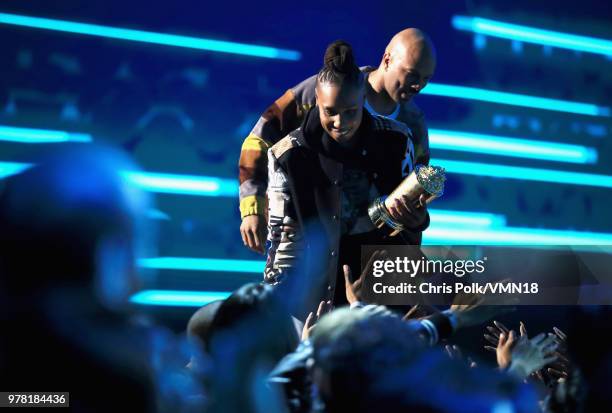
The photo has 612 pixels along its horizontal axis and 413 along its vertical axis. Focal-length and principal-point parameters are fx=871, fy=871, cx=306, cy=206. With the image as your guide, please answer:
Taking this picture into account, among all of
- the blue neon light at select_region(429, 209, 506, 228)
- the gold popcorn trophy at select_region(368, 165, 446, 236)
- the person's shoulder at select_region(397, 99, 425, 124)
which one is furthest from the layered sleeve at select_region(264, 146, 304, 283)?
the blue neon light at select_region(429, 209, 506, 228)

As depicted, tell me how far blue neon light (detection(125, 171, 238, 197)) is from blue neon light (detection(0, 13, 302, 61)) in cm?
56

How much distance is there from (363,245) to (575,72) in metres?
2.39

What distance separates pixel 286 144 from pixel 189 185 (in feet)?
3.79

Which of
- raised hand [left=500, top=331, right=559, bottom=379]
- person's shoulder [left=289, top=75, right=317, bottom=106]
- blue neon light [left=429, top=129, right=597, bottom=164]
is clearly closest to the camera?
raised hand [left=500, top=331, right=559, bottom=379]

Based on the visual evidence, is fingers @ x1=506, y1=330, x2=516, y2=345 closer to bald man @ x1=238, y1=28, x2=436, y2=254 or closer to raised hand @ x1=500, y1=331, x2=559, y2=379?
raised hand @ x1=500, y1=331, x2=559, y2=379

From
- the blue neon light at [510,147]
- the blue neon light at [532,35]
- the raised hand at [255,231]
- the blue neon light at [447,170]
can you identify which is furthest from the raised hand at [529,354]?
the blue neon light at [532,35]

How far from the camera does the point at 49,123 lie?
11.8 feet

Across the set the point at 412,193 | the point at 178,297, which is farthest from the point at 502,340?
the point at 178,297

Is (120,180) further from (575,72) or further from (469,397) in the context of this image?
(575,72)

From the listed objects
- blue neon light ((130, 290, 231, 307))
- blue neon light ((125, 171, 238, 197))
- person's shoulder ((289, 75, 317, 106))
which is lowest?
blue neon light ((130, 290, 231, 307))

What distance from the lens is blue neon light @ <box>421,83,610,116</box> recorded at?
4.16 metres

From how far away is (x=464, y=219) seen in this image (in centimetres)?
416

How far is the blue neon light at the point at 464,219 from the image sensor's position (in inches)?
160

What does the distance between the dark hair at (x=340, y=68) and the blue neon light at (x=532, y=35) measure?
173 centimetres
